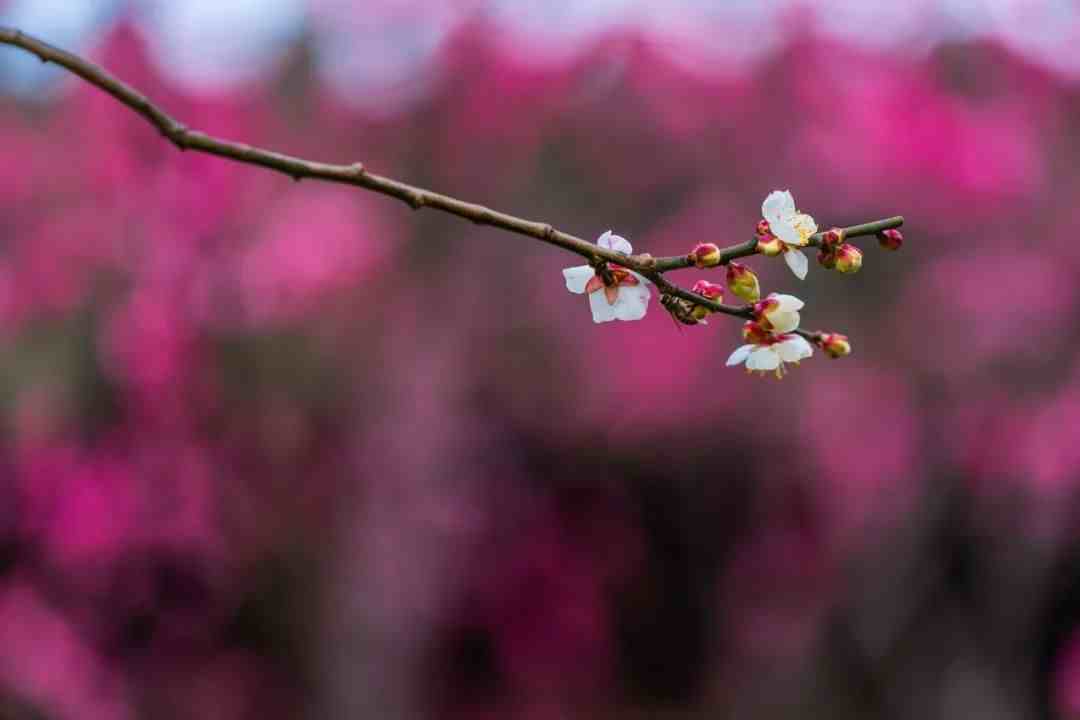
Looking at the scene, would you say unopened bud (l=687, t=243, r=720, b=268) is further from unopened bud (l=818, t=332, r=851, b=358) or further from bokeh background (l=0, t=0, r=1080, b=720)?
bokeh background (l=0, t=0, r=1080, b=720)

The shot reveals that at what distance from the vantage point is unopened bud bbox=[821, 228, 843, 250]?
855 mm

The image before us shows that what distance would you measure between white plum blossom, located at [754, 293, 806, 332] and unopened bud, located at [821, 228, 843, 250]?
0.16 ft

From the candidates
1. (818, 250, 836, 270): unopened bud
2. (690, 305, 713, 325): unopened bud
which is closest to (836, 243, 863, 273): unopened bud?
(818, 250, 836, 270): unopened bud

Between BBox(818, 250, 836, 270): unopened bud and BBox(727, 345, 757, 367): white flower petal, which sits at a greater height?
BBox(818, 250, 836, 270): unopened bud

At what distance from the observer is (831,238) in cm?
87

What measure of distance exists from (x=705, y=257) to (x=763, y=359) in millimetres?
97

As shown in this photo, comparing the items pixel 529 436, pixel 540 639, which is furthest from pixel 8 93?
pixel 540 639

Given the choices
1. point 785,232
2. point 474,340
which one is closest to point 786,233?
point 785,232

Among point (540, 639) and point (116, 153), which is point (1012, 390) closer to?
point (540, 639)

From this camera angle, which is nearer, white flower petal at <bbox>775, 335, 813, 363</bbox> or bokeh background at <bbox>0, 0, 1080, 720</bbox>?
white flower petal at <bbox>775, 335, 813, 363</bbox>

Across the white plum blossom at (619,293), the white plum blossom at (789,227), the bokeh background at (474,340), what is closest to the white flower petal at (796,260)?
the white plum blossom at (789,227)

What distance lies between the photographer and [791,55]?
3867mm

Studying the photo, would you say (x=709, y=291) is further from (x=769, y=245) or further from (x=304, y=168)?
(x=304, y=168)

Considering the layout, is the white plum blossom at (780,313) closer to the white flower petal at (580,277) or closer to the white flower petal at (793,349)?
the white flower petal at (793,349)
